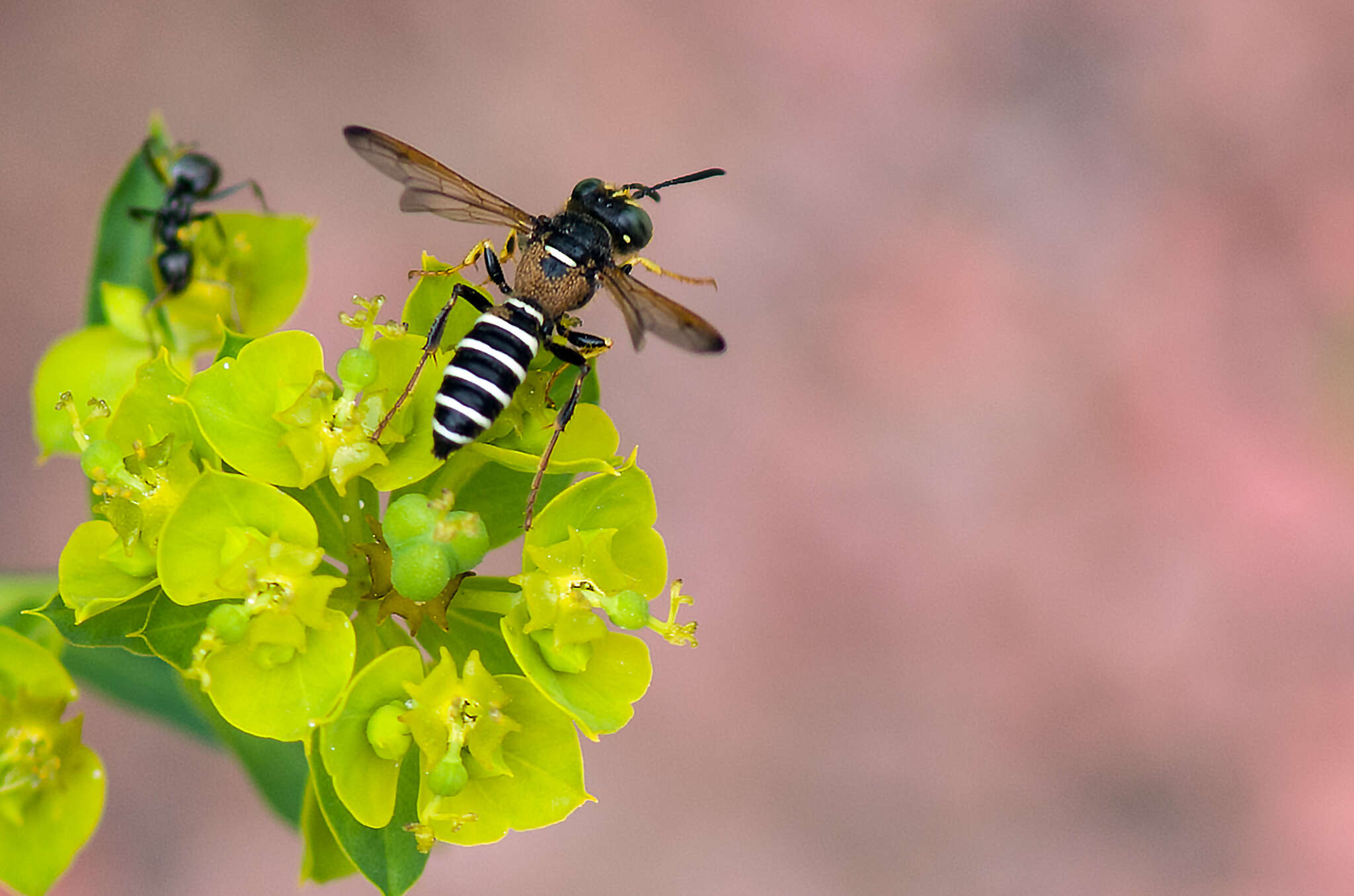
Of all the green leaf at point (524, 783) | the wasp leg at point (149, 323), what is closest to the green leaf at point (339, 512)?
the green leaf at point (524, 783)

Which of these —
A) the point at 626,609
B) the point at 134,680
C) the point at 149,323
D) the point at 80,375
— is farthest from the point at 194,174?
the point at 626,609

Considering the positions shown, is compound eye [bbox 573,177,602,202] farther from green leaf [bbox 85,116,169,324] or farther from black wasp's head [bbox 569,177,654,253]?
green leaf [bbox 85,116,169,324]

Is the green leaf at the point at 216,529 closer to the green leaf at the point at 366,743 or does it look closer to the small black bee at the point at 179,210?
the green leaf at the point at 366,743

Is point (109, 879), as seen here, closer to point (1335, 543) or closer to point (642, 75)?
point (642, 75)

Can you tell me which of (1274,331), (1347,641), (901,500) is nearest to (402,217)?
(901,500)

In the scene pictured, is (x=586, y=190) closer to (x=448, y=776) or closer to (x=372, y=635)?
(x=372, y=635)

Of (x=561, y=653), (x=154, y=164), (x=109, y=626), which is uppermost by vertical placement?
(x=154, y=164)
